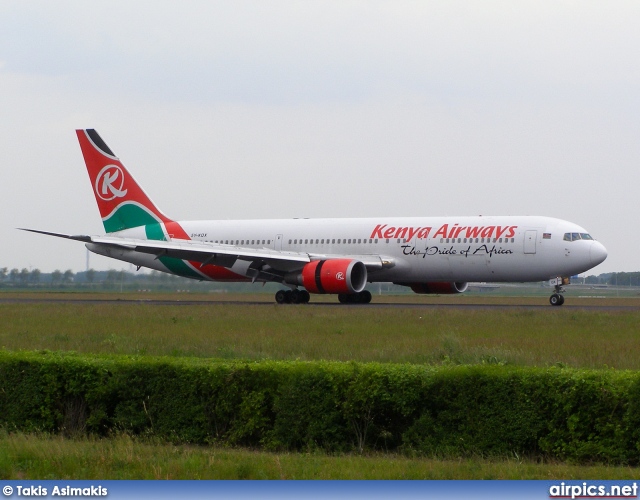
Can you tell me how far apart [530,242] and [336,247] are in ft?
27.1

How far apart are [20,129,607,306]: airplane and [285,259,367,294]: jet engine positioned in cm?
4

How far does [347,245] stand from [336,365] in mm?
28177

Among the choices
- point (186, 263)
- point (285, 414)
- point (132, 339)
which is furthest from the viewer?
point (186, 263)

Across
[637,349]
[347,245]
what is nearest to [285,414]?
[637,349]

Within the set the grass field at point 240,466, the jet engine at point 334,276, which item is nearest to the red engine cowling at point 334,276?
the jet engine at point 334,276

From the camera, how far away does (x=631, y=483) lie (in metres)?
7.97

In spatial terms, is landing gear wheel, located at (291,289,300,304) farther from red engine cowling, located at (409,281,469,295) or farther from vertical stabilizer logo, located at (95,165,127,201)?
vertical stabilizer logo, located at (95,165,127,201)

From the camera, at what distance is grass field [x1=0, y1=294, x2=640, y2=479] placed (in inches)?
347

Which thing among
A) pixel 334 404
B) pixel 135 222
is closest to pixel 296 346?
pixel 334 404

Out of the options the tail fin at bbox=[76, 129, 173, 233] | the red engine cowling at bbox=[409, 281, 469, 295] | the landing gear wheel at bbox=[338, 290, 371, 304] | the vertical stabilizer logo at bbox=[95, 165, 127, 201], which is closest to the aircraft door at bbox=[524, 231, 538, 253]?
the red engine cowling at bbox=[409, 281, 469, 295]

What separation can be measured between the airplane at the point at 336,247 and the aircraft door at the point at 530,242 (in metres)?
0.04

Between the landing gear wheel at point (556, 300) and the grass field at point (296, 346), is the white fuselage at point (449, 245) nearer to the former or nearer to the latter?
the landing gear wheel at point (556, 300)

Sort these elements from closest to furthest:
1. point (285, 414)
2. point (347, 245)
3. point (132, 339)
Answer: point (285, 414) < point (132, 339) < point (347, 245)

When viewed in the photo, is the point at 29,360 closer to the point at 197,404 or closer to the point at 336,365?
the point at 197,404
